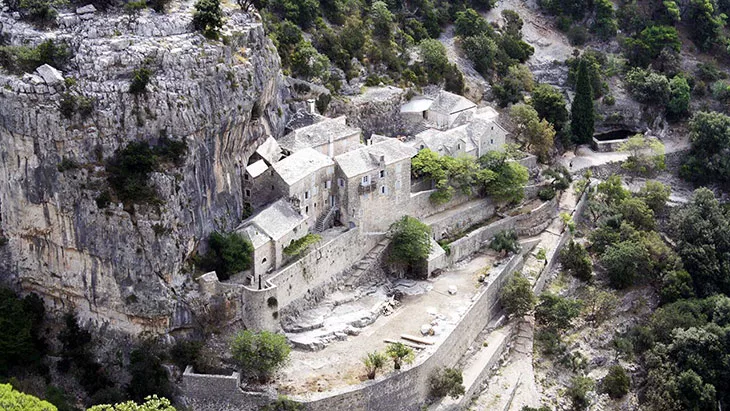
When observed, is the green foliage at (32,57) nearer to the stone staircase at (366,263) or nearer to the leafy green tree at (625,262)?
the stone staircase at (366,263)

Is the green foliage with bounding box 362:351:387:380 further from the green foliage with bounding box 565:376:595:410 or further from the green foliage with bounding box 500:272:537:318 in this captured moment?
the green foliage with bounding box 565:376:595:410

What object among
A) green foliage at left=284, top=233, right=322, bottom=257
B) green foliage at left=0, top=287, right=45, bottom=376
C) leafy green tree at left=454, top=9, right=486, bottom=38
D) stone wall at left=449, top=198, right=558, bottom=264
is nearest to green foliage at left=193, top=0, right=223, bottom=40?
green foliage at left=284, top=233, right=322, bottom=257

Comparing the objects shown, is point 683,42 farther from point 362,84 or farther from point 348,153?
point 348,153

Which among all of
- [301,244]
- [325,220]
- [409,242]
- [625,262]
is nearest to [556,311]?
[625,262]

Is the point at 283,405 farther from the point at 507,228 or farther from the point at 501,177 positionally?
the point at 501,177

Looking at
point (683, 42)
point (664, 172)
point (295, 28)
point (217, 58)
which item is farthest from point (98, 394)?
point (683, 42)

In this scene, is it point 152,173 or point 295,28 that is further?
point 295,28

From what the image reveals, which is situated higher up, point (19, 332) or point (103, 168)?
point (103, 168)
